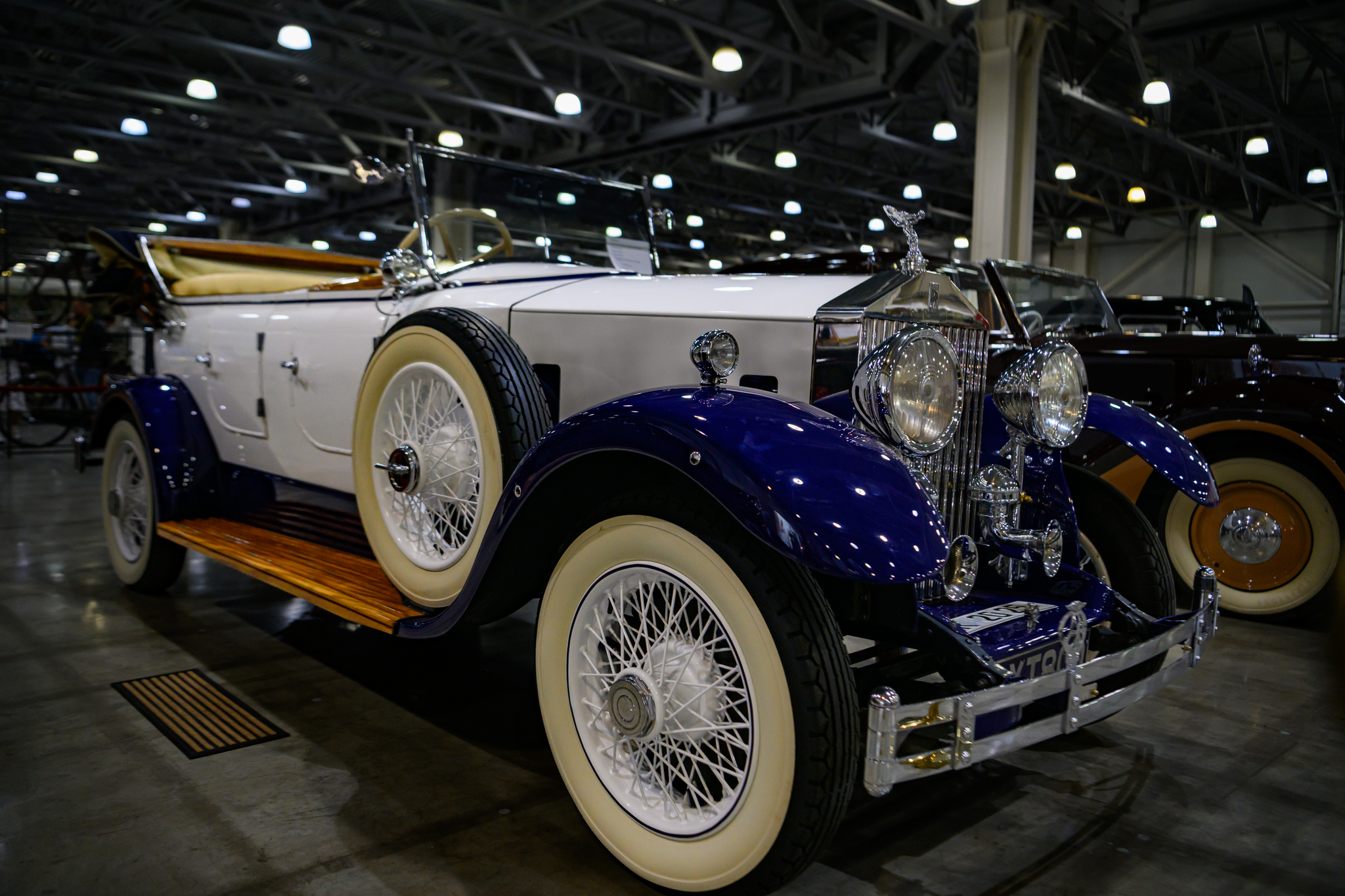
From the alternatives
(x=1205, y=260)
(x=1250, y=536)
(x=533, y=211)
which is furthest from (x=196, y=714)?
(x=1205, y=260)

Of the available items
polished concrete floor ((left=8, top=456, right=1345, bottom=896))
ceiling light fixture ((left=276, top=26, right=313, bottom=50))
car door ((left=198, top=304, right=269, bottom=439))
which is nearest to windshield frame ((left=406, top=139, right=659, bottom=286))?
car door ((left=198, top=304, right=269, bottom=439))

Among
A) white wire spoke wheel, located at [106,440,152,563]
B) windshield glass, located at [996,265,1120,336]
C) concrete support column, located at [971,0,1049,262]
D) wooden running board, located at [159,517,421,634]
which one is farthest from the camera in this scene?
concrete support column, located at [971,0,1049,262]

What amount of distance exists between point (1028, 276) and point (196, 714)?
5581 mm

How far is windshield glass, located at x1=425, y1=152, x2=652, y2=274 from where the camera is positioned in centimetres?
340


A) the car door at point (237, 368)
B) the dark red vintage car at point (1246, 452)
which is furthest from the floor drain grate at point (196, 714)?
the dark red vintage car at point (1246, 452)

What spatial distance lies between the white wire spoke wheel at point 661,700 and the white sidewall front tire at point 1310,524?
10.1 ft

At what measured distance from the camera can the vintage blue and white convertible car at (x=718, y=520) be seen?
1.53m

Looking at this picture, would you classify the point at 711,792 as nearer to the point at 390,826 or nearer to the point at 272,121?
the point at 390,826

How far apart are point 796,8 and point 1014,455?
30.4 ft

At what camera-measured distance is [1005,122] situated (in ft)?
27.5

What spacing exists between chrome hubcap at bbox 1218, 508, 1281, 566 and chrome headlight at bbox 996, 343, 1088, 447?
253 cm

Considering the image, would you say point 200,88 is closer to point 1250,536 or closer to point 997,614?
point 1250,536

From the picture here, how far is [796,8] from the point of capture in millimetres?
10102

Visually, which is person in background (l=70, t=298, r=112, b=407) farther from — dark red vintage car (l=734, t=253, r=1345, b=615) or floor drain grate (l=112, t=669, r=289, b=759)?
dark red vintage car (l=734, t=253, r=1345, b=615)
